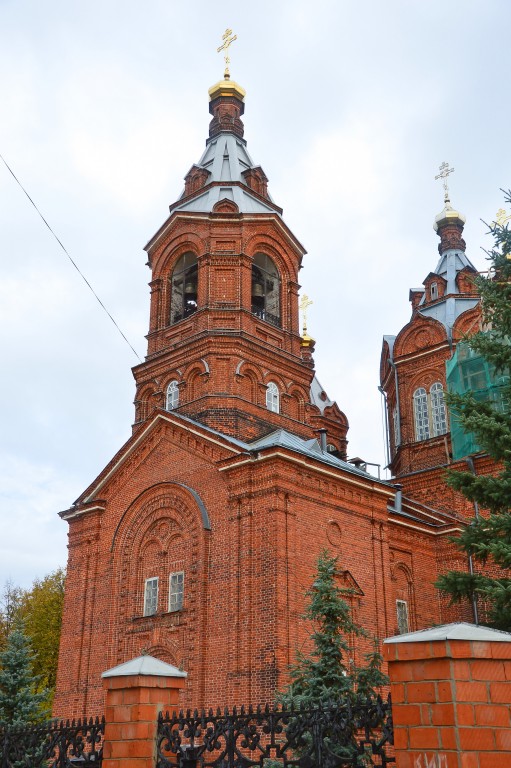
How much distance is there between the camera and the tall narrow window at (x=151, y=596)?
16.5 metres

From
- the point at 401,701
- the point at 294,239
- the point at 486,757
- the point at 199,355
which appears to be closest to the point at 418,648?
the point at 401,701

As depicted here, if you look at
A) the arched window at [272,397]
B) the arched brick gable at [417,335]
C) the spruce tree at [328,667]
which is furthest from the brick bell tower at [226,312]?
the spruce tree at [328,667]

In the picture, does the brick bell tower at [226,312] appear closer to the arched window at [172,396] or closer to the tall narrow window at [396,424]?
the arched window at [172,396]

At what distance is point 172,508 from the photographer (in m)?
17.0

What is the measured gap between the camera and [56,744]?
618cm

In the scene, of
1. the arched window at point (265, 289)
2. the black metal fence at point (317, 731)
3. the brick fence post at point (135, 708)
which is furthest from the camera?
the arched window at point (265, 289)

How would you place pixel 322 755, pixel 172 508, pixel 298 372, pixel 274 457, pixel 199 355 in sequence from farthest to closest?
1. pixel 298 372
2. pixel 199 355
3. pixel 172 508
4. pixel 274 457
5. pixel 322 755

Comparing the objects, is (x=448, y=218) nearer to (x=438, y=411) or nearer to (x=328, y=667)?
(x=438, y=411)

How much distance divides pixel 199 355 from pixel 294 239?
4.38 m

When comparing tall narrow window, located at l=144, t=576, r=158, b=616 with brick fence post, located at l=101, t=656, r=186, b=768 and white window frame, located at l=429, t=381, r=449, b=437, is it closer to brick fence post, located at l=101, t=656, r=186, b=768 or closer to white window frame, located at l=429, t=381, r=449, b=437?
white window frame, located at l=429, t=381, r=449, b=437

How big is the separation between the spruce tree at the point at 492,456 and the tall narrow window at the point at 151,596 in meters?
7.46

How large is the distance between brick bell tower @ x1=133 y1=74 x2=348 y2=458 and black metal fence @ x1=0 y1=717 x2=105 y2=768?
436 inches

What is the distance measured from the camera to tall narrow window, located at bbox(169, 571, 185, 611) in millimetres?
16047

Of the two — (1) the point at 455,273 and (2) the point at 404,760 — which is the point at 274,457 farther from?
(1) the point at 455,273
